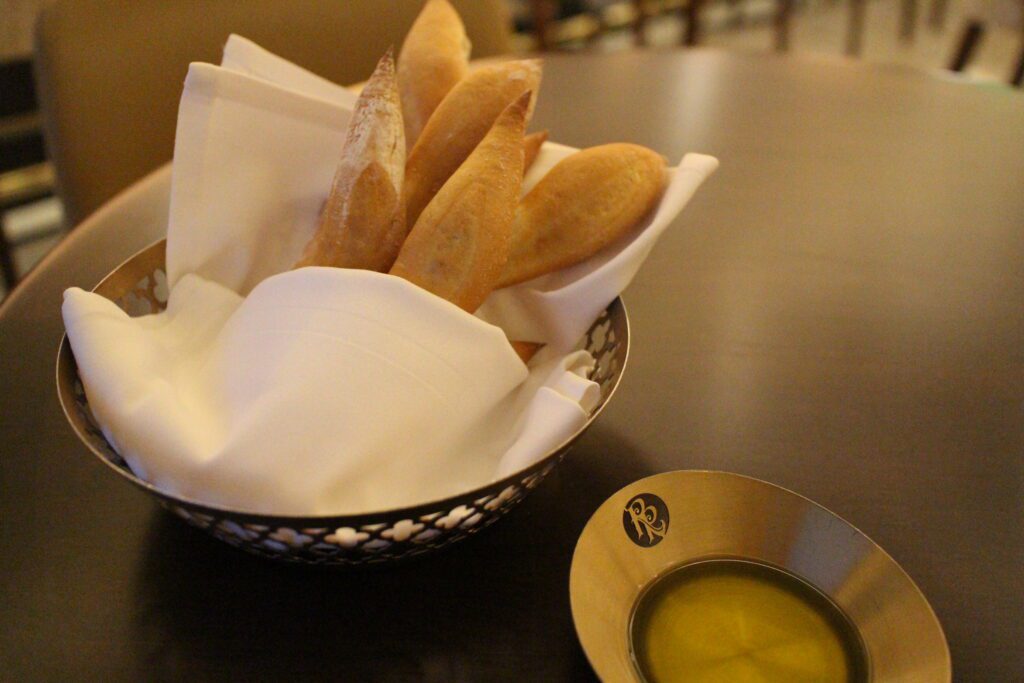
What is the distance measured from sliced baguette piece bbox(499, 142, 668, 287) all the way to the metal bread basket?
0.20 ft

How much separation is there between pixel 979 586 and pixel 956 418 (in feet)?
0.38

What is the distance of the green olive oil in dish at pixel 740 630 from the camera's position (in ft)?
0.88

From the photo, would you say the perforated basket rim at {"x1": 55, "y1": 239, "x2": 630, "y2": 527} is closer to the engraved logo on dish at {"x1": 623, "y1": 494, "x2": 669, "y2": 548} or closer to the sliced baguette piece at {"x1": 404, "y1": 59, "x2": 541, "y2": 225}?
the engraved logo on dish at {"x1": 623, "y1": 494, "x2": 669, "y2": 548}

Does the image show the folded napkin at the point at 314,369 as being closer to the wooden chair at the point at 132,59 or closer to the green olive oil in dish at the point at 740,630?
the green olive oil in dish at the point at 740,630

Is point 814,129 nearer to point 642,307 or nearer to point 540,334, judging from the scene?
point 642,307

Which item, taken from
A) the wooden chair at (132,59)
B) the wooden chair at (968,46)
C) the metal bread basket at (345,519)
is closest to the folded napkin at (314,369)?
the metal bread basket at (345,519)

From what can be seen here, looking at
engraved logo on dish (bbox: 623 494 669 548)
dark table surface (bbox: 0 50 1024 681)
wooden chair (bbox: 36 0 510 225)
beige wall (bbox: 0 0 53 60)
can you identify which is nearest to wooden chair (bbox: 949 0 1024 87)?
dark table surface (bbox: 0 50 1024 681)

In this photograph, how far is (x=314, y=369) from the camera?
302 mm

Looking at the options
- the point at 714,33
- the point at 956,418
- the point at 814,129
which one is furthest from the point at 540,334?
the point at 714,33

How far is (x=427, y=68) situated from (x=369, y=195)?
0.14m

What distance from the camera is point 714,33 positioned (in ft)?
10.2

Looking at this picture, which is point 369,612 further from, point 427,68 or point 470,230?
point 427,68

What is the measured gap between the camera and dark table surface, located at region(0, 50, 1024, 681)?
1.02 ft

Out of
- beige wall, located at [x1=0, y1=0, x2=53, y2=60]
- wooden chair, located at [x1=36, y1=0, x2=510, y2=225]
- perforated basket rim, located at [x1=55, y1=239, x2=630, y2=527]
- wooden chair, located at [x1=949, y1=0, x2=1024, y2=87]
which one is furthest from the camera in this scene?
beige wall, located at [x1=0, y1=0, x2=53, y2=60]
